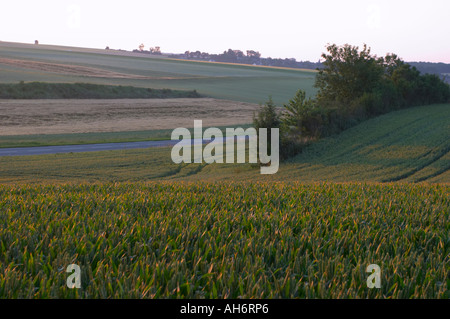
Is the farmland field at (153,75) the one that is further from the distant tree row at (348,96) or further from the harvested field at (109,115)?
the distant tree row at (348,96)

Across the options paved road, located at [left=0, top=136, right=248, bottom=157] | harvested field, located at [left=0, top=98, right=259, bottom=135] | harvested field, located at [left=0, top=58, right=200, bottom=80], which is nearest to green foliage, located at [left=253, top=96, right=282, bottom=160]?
paved road, located at [left=0, top=136, right=248, bottom=157]

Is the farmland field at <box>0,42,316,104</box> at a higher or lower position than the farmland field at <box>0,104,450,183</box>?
higher

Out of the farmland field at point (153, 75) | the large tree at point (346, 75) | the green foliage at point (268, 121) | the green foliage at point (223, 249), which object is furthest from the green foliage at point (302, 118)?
the farmland field at point (153, 75)

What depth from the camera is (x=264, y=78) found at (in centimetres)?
13400

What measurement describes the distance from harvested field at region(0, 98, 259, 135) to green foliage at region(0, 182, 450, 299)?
45.3 metres

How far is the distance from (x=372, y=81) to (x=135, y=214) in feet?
166

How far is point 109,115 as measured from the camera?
207 ft

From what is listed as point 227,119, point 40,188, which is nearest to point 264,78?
point 227,119

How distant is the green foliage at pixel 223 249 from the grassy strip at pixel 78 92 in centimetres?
7137

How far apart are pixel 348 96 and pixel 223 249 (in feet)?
166

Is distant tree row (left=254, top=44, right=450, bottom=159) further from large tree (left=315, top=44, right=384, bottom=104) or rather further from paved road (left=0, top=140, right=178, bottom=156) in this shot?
paved road (left=0, top=140, right=178, bottom=156)

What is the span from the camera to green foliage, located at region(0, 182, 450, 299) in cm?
385

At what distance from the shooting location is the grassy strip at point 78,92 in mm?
71969
